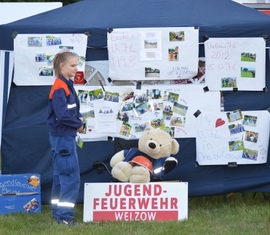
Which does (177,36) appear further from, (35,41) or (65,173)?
(65,173)

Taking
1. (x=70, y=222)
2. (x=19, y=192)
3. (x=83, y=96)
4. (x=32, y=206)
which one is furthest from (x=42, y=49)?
(x=70, y=222)

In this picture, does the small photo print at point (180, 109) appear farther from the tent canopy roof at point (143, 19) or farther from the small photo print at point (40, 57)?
the small photo print at point (40, 57)

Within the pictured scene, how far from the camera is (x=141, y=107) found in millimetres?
6645

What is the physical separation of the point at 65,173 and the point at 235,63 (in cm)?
198

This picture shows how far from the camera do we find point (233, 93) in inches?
262

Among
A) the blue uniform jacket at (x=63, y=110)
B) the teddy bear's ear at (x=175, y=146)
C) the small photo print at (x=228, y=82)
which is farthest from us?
the small photo print at (x=228, y=82)

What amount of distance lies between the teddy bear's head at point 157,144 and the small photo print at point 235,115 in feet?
2.10

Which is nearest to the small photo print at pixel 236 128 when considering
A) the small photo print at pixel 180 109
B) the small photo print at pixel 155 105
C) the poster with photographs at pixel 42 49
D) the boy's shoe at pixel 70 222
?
the small photo print at pixel 180 109


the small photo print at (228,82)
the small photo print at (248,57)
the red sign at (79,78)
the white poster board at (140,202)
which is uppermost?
the small photo print at (248,57)

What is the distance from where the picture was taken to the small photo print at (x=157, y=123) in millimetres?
6648

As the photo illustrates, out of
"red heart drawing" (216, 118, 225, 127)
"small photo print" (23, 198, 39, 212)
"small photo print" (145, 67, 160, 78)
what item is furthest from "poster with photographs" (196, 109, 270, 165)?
"small photo print" (23, 198, 39, 212)

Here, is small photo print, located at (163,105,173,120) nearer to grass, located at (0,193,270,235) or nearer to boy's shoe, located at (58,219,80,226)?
grass, located at (0,193,270,235)

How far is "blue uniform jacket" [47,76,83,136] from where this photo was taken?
225 inches

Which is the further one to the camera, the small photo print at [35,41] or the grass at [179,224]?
the small photo print at [35,41]
